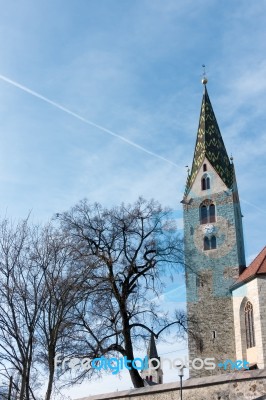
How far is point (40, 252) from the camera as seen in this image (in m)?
15.5

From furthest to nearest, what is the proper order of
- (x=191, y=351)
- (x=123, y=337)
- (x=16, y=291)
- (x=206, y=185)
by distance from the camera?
1. (x=206, y=185)
2. (x=191, y=351)
3. (x=123, y=337)
4. (x=16, y=291)

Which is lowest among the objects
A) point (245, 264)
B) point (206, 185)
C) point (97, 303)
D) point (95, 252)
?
point (97, 303)

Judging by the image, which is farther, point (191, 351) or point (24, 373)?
point (191, 351)

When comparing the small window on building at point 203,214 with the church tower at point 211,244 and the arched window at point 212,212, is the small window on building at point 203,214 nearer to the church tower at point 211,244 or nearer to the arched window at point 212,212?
the church tower at point 211,244

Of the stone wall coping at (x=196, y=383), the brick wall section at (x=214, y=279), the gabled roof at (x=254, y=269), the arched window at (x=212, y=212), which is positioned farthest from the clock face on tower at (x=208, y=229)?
the stone wall coping at (x=196, y=383)

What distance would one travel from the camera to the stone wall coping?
480 inches

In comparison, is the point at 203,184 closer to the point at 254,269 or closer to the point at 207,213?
the point at 207,213

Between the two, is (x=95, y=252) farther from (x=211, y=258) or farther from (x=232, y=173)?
(x=232, y=173)

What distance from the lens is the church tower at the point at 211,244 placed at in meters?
33.7

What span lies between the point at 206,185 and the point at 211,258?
623 centimetres

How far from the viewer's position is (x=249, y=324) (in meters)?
31.9

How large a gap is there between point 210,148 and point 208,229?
24.0 feet

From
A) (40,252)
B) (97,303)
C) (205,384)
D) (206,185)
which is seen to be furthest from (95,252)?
(206,185)

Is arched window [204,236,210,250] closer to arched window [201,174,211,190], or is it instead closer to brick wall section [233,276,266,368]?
brick wall section [233,276,266,368]
